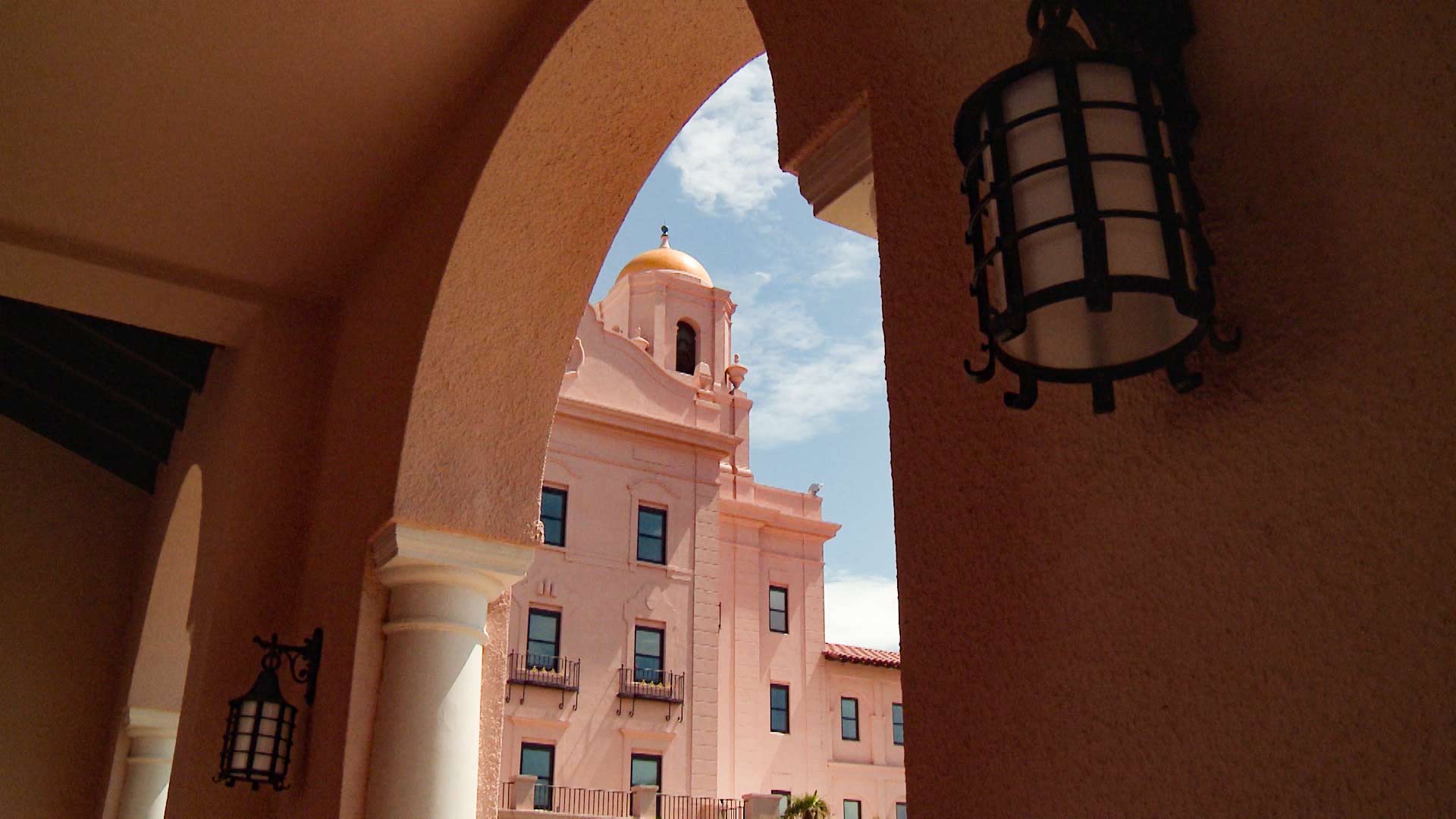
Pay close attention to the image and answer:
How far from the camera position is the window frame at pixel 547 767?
19.8m

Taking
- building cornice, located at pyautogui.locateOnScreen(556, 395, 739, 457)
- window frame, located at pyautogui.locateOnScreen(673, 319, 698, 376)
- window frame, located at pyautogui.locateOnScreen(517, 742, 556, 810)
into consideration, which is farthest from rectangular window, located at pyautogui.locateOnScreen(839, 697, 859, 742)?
window frame, located at pyautogui.locateOnScreen(673, 319, 698, 376)

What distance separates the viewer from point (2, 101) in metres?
4.46

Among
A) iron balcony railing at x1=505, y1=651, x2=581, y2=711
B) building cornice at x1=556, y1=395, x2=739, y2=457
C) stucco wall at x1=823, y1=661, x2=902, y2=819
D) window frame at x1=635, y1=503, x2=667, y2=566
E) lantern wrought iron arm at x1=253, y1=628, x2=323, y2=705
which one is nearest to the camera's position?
lantern wrought iron arm at x1=253, y1=628, x2=323, y2=705

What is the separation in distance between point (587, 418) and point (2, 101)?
17959 millimetres

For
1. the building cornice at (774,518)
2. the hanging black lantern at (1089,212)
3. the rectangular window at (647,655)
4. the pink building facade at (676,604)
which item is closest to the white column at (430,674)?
the hanging black lantern at (1089,212)

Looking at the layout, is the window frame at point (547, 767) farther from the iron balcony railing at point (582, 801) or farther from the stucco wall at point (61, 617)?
the stucco wall at point (61, 617)

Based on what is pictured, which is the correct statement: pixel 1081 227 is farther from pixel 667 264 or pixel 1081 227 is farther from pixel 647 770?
pixel 667 264

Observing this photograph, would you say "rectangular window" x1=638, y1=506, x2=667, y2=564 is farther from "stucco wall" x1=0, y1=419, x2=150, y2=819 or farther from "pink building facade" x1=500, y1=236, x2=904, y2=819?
"stucco wall" x1=0, y1=419, x2=150, y2=819

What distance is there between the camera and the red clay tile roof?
86.2ft

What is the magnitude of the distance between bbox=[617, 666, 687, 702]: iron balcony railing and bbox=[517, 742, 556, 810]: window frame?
1.62 metres

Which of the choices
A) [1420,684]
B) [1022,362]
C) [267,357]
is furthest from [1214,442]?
[267,357]

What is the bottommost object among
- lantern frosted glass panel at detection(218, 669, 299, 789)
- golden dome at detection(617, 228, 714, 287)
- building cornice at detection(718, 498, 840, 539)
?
lantern frosted glass panel at detection(218, 669, 299, 789)

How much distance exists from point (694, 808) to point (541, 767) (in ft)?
9.89

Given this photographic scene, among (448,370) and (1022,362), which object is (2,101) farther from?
(1022,362)
